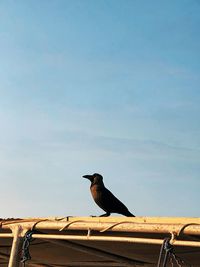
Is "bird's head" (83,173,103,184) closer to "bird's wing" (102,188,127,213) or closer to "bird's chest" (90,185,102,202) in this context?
"bird's chest" (90,185,102,202)

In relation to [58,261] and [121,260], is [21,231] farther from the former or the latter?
[58,261]

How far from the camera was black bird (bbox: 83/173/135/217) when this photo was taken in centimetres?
1012

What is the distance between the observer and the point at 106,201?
1019 cm

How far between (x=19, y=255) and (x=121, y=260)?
97.4 inches

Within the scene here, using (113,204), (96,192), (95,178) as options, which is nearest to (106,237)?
(113,204)

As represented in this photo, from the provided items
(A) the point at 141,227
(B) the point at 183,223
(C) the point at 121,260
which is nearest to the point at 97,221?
(A) the point at 141,227

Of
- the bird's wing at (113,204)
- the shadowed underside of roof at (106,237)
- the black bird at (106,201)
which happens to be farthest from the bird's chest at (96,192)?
the shadowed underside of roof at (106,237)

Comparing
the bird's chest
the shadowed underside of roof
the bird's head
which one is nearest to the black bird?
the bird's chest

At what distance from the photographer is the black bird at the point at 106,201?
1012 cm

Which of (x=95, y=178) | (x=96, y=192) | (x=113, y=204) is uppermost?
(x=95, y=178)

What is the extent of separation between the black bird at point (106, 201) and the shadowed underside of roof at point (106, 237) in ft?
4.16

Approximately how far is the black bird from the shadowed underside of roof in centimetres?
127

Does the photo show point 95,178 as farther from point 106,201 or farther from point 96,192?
point 106,201

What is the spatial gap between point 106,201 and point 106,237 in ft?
15.1
